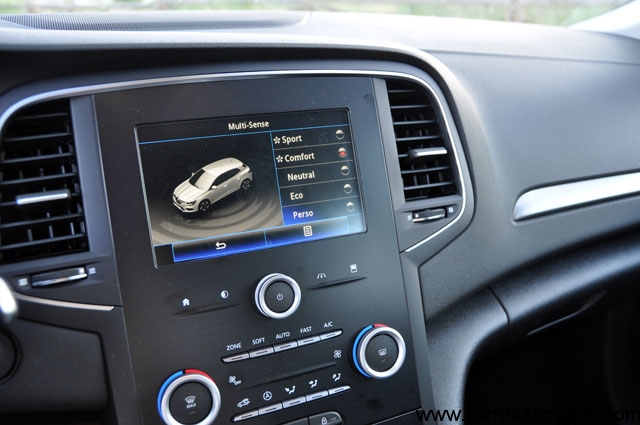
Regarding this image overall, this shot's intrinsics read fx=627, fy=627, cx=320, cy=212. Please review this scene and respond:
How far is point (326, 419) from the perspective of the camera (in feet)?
3.84

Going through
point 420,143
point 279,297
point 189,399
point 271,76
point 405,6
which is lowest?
point 189,399

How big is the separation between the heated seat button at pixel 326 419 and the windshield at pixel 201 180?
469mm

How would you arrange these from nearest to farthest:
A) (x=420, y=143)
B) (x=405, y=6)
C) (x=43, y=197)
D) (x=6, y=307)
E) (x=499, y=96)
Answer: (x=6, y=307), (x=43, y=197), (x=420, y=143), (x=499, y=96), (x=405, y=6)

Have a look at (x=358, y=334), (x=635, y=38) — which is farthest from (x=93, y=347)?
(x=635, y=38)

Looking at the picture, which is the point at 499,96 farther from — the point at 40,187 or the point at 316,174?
the point at 40,187

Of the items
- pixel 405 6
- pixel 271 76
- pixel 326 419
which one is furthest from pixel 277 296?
pixel 405 6

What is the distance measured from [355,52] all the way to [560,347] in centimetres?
127

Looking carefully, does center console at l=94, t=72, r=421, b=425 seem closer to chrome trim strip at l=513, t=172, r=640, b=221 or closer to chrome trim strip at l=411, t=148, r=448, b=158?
chrome trim strip at l=411, t=148, r=448, b=158

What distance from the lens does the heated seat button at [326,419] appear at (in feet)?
3.82

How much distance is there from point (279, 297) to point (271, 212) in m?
0.15

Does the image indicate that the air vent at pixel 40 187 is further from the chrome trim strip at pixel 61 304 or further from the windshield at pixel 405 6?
the windshield at pixel 405 6

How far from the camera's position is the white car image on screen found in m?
1.07

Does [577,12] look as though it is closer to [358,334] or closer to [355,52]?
[355,52]

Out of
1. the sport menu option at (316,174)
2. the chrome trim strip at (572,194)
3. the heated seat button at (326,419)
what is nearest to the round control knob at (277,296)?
the sport menu option at (316,174)
